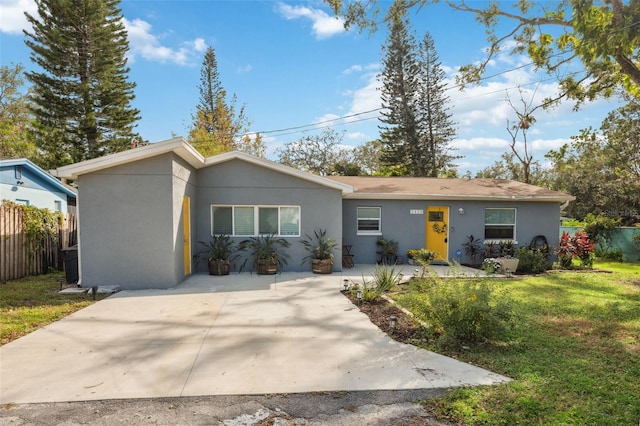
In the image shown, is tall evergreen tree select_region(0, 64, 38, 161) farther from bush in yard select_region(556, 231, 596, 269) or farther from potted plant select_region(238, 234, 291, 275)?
bush in yard select_region(556, 231, 596, 269)

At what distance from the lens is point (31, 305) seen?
658cm

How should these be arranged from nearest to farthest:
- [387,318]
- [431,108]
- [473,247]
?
[387,318], [473,247], [431,108]

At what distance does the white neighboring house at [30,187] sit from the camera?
11898mm

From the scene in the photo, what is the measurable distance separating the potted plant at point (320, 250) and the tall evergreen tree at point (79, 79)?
56.6ft

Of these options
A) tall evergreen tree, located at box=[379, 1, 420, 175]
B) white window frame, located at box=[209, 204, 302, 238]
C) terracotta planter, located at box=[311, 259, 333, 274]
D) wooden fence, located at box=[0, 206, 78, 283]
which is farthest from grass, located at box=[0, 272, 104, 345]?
tall evergreen tree, located at box=[379, 1, 420, 175]

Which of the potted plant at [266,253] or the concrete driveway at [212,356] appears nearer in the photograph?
the concrete driveway at [212,356]

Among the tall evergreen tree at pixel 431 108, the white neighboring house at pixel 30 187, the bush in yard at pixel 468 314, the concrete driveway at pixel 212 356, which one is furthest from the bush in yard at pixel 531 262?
the tall evergreen tree at pixel 431 108

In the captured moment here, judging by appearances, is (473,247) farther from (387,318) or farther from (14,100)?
(14,100)

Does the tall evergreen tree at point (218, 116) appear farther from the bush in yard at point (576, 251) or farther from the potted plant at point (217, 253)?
the bush in yard at point (576, 251)

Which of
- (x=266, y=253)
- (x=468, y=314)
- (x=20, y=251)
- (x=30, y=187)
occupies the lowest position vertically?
(x=468, y=314)

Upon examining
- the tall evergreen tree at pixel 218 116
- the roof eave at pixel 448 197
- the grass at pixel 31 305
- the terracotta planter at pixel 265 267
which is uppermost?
the tall evergreen tree at pixel 218 116

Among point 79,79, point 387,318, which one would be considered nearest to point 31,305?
point 387,318

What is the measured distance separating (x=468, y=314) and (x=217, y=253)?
7274mm

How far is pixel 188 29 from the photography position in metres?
14.2
